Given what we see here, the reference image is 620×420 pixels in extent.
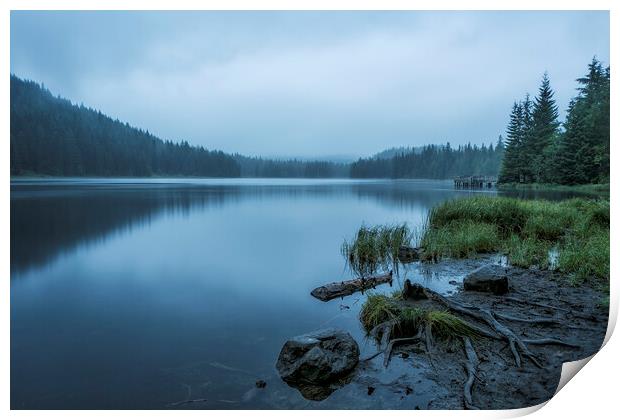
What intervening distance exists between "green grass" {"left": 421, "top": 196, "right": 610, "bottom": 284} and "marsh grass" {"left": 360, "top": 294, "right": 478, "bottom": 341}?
3024 mm

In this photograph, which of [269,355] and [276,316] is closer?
[269,355]

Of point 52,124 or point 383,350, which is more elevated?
point 52,124

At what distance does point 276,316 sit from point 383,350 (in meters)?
1.78

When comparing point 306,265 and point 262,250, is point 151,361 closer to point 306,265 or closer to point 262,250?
point 306,265

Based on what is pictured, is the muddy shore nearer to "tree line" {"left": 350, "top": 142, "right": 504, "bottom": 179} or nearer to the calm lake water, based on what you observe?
the calm lake water

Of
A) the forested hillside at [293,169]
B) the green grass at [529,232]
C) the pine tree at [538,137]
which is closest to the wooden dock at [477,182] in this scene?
the pine tree at [538,137]

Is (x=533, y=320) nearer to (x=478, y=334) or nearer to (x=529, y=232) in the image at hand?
(x=478, y=334)

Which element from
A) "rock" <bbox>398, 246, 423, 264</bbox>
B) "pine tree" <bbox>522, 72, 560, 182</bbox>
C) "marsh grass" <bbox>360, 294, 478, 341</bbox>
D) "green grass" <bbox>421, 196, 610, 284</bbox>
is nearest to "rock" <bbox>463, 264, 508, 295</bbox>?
"green grass" <bbox>421, 196, 610, 284</bbox>

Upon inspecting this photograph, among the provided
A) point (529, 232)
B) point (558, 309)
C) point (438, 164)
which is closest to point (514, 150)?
point (529, 232)

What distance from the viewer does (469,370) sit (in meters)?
3.44

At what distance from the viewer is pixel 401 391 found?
326cm

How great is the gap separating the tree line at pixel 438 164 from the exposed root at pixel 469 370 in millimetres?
74168

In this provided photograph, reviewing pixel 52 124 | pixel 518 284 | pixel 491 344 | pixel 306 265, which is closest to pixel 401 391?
pixel 491 344

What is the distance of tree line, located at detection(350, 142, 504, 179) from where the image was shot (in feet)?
251
